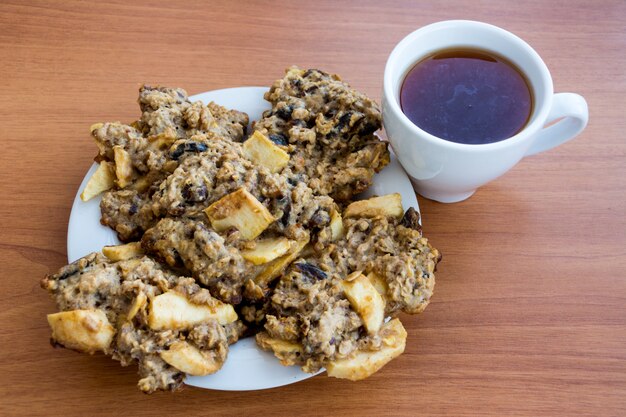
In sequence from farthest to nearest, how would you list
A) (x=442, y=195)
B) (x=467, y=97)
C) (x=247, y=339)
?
(x=442, y=195) < (x=467, y=97) < (x=247, y=339)

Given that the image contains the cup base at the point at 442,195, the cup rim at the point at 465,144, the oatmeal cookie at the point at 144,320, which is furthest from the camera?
the cup base at the point at 442,195

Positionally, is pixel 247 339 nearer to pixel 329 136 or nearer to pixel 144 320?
pixel 144 320

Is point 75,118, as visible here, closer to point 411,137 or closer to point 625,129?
point 411,137

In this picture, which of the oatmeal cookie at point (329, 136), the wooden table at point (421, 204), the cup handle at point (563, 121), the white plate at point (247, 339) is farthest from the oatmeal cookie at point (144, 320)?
the cup handle at point (563, 121)

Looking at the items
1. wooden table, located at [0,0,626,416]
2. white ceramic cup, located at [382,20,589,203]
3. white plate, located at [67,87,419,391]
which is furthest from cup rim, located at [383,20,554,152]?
wooden table, located at [0,0,626,416]

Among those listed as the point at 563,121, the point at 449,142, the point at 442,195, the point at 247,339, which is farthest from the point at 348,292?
the point at 563,121

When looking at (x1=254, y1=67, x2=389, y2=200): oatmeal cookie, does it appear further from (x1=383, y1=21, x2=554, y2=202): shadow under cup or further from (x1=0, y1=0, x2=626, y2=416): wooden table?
(x1=0, y1=0, x2=626, y2=416): wooden table

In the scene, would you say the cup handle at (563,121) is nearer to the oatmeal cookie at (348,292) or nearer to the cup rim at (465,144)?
the cup rim at (465,144)
